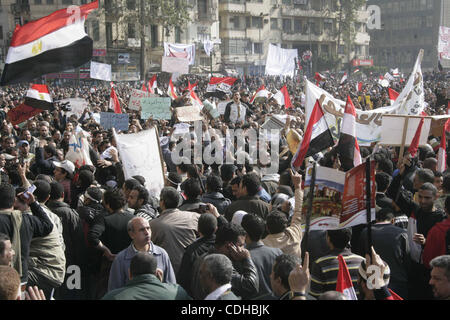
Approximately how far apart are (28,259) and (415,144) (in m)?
5.21

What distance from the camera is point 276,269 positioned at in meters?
3.92

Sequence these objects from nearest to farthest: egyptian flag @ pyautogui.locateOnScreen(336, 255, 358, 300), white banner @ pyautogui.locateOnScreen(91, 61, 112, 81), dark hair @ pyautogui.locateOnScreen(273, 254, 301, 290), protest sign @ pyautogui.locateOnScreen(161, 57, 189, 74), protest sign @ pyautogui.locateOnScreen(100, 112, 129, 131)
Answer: egyptian flag @ pyautogui.locateOnScreen(336, 255, 358, 300) < dark hair @ pyautogui.locateOnScreen(273, 254, 301, 290) < protest sign @ pyautogui.locateOnScreen(100, 112, 129, 131) < white banner @ pyautogui.locateOnScreen(91, 61, 112, 81) < protest sign @ pyautogui.locateOnScreen(161, 57, 189, 74)

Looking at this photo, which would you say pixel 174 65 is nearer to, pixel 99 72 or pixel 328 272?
pixel 99 72

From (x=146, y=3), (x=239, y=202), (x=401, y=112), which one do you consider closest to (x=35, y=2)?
(x=146, y=3)

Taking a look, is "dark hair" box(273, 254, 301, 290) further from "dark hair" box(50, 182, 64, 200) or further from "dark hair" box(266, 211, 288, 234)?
"dark hair" box(50, 182, 64, 200)

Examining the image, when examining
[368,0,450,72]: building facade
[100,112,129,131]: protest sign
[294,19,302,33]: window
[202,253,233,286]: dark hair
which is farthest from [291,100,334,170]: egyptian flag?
[368,0,450,72]: building facade

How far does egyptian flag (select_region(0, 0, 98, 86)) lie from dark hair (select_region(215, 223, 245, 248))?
4.30 m

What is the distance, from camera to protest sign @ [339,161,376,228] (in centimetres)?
416

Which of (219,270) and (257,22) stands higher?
(257,22)

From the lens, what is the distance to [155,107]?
13.3 metres

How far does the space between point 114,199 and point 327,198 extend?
2.09m

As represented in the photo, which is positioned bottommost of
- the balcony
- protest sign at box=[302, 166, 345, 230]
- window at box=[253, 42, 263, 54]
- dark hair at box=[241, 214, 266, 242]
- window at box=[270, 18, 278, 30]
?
window at box=[253, 42, 263, 54]

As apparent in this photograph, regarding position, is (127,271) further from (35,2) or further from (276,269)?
(35,2)

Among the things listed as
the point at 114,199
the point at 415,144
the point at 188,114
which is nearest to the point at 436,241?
the point at 114,199
